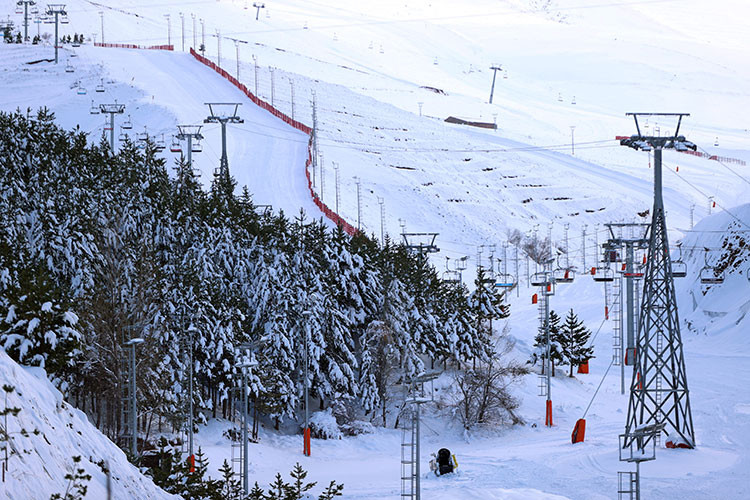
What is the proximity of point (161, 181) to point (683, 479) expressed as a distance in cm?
3545

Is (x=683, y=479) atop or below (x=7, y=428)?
below

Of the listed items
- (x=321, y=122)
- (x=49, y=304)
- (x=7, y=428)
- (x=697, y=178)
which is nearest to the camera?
(x=7, y=428)

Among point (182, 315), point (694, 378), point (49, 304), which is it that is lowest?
point (694, 378)

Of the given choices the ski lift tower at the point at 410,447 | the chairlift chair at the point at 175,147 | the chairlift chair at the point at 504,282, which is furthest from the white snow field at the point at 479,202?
the chairlift chair at the point at 175,147

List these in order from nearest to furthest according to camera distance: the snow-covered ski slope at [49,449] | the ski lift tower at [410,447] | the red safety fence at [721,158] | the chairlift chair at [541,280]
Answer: the snow-covered ski slope at [49,449] < the ski lift tower at [410,447] < the chairlift chair at [541,280] < the red safety fence at [721,158]

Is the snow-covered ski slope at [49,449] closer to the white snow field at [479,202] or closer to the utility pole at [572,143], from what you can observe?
the white snow field at [479,202]

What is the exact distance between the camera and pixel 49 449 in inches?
821

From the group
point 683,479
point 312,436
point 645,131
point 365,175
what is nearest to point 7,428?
point 683,479

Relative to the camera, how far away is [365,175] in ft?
433

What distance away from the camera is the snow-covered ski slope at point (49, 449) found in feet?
63.0

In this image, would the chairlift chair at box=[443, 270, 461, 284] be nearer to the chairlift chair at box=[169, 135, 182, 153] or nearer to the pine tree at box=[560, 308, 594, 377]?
the pine tree at box=[560, 308, 594, 377]

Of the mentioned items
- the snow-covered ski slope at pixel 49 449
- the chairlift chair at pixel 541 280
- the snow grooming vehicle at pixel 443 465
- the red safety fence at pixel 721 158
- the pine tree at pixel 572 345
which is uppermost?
the snow-covered ski slope at pixel 49 449

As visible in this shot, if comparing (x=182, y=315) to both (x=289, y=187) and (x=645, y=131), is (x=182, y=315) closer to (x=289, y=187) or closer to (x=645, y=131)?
(x=289, y=187)

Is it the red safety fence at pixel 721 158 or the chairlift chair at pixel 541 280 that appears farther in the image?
the red safety fence at pixel 721 158
